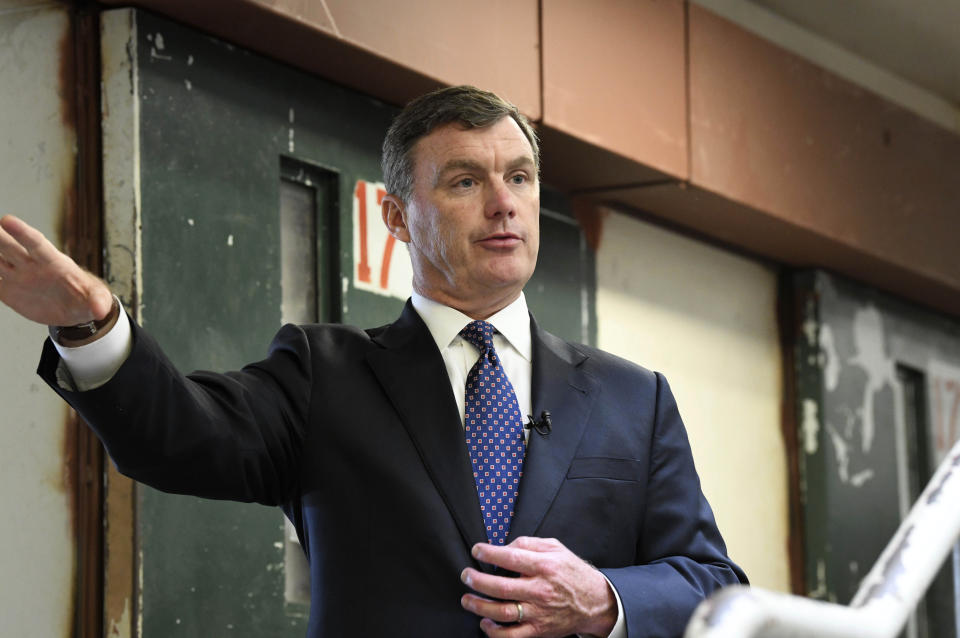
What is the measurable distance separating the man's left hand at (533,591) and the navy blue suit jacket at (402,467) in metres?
0.05

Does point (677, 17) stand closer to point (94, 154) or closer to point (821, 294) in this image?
point (821, 294)

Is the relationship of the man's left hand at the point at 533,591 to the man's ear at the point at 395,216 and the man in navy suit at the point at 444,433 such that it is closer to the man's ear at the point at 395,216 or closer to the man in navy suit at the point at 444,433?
the man in navy suit at the point at 444,433

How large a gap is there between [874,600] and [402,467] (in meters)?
Result: 0.72

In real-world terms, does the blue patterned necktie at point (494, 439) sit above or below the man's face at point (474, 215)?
below

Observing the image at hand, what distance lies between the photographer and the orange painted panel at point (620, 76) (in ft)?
11.5

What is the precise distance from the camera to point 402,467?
6.74 feet

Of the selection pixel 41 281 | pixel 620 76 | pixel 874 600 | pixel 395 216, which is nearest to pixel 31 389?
pixel 395 216

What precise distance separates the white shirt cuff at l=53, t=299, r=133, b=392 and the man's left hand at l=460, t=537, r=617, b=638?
482 millimetres

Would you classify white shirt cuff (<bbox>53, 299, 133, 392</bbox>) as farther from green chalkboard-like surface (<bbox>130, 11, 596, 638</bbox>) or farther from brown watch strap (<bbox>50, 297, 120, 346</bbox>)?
green chalkboard-like surface (<bbox>130, 11, 596, 638</bbox>)

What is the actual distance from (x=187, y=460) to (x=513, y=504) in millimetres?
423

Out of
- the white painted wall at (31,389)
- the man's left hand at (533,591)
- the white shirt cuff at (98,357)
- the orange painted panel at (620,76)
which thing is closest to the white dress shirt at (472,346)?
the man's left hand at (533,591)

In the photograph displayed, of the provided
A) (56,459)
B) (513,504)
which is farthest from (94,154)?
(513,504)

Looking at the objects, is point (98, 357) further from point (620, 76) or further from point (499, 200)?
point (620, 76)

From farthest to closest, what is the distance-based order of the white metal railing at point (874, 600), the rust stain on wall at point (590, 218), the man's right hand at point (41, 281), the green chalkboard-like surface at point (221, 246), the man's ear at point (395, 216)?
the rust stain on wall at point (590, 218)
the green chalkboard-like surface at point (221, 246)
the man's ear at point (395, 216)
the man's right hand at point (41, 281)
the white metal railing at point (874, 600)
